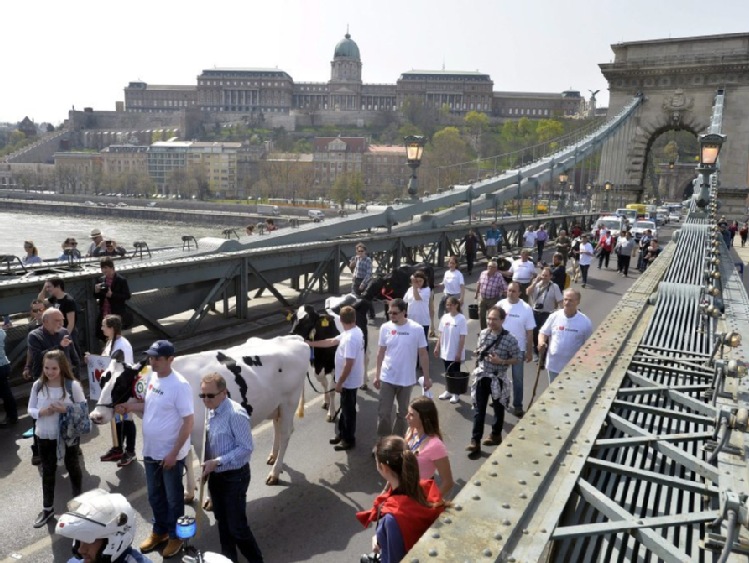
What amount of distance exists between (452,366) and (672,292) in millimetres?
3068

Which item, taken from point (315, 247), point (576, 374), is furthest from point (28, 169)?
point (576, 374)

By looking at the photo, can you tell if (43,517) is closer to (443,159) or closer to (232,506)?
(232,506)

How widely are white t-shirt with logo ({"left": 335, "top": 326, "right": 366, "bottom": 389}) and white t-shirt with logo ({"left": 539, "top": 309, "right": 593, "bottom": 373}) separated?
2.33m

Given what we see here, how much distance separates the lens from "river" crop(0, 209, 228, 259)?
76.5 m

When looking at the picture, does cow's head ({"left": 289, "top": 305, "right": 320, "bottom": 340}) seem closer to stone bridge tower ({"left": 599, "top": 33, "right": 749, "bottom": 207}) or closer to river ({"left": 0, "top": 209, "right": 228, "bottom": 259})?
stone bridge tower ({"left": 599, "top": 33, "right": 749, "bottom": 207})

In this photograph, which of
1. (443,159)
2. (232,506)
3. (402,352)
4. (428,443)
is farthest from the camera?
(443,159)

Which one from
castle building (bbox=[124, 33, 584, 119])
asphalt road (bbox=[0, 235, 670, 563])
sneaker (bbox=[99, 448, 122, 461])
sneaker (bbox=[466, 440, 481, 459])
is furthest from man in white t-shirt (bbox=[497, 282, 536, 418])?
castle building (bbox=[124, 33, 584, 119])

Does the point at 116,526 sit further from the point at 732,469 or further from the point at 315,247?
the point at 315,247

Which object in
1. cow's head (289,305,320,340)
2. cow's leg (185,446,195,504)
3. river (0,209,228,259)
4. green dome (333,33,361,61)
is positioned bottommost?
river (0,209,228,259)

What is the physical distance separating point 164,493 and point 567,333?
4.80 m

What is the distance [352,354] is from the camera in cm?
742

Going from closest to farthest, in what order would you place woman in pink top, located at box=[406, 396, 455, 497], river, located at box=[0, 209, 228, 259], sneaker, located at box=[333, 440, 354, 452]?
1. woman in pink top, located at box=[406, 396, 455, 497]
2. sneaker, located at box=[333, 440, 354, 452]
3. river, located at box=[0, 209, 228, 259]

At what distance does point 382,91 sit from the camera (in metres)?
195

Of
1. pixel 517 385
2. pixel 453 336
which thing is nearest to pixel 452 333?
pixel 453 336
